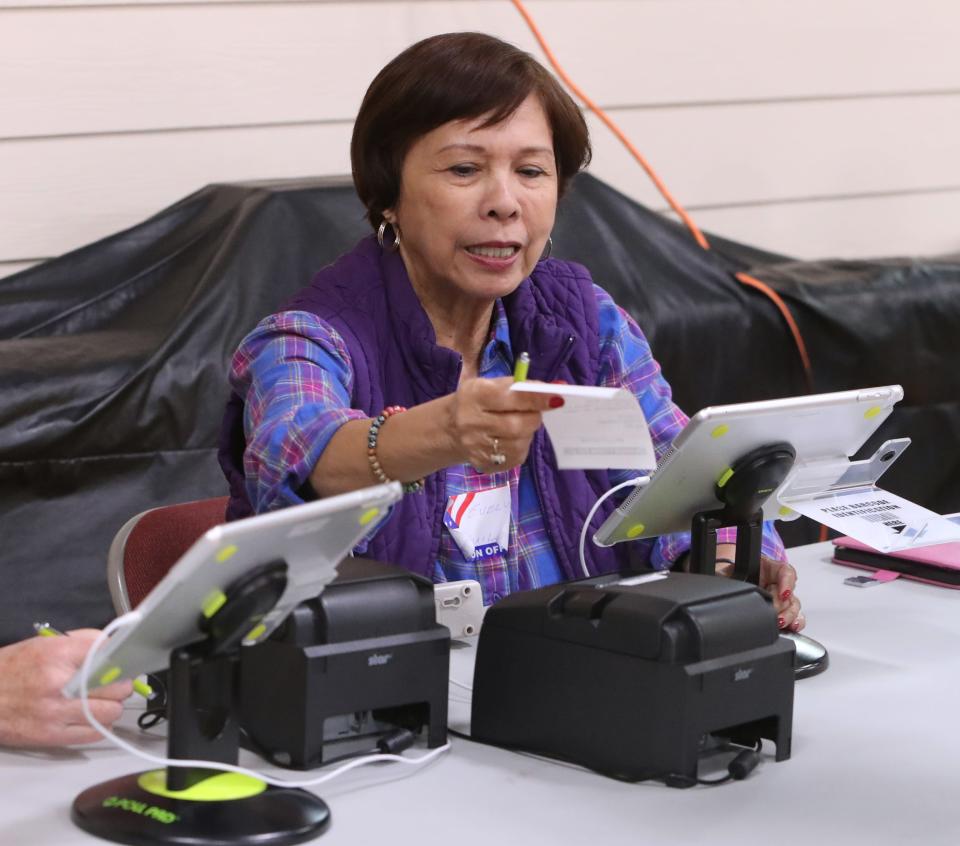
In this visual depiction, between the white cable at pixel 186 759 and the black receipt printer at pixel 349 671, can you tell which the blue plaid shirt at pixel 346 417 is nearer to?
the black receipt printer at pixel 349 671

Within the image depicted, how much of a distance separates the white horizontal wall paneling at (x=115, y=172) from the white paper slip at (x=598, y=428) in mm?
1820

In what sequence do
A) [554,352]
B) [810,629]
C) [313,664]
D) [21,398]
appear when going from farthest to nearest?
[21,398] → [554,352] → [810,629] → [313,664]

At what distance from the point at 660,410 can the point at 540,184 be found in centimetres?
36

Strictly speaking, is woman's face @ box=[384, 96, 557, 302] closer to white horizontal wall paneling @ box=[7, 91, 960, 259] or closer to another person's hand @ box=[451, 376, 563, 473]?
another person's hand @ box=[451, 376, 563, 473]

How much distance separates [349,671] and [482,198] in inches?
31.0

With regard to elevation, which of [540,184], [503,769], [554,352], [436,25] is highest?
[436,25]

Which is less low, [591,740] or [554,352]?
[554,352]

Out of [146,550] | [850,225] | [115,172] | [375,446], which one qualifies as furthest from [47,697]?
[850,225]

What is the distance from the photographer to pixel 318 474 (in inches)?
66.9

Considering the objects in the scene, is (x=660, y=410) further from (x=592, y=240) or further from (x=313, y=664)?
(x=592, y=240)

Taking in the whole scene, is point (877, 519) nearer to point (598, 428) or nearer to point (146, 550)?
point (598, 428)

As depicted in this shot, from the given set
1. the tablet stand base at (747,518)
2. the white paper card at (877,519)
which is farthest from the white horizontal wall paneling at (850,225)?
the tablet stand base at (747,518)

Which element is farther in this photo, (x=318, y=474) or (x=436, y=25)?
(x=436, y=25)

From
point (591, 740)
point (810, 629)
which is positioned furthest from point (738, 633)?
point (810, 629)
